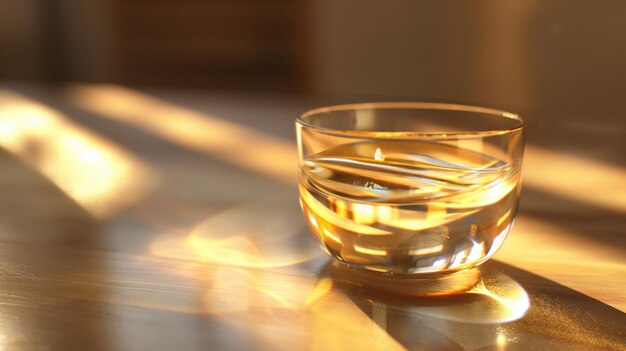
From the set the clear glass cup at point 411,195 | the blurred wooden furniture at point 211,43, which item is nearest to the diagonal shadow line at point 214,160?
the clear glass cup at point 411,195

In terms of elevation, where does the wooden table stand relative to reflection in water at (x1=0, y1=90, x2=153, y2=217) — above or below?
above

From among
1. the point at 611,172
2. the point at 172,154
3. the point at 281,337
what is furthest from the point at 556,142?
the point at 281,337

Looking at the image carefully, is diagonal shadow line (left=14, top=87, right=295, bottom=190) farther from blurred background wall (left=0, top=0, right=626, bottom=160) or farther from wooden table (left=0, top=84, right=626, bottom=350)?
blurred background wall (left=0, top=0, right=626, bottom=160)

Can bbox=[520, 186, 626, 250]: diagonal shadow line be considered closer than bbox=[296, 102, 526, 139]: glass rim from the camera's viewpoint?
No

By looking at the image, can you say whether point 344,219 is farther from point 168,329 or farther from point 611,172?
point 611,172

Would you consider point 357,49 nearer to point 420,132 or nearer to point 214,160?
point 214,160

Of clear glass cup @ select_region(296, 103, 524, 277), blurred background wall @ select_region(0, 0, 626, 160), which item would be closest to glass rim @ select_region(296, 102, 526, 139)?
clear glass cup @ select_region(296, 103, 524, 277)

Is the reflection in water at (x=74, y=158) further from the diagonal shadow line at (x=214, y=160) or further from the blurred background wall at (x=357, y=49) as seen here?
the blurred background wall at (x=357, y=49)
